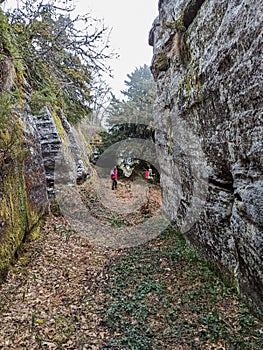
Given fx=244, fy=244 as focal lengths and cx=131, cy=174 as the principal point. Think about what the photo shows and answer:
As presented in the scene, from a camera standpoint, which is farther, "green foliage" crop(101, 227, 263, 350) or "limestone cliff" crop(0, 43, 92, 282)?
"limestone cliff" crop(0, 43, 92, 282)

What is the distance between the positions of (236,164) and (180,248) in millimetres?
3122

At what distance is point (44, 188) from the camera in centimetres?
720

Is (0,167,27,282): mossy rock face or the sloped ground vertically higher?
(0,167,27,282): mossy rock face

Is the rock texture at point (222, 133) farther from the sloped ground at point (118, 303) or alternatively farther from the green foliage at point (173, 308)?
the sloped ground at point (118, 303)

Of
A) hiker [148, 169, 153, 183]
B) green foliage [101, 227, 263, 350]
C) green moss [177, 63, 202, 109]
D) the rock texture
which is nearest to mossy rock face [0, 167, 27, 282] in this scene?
green foliage [101, 227, 263, 350]

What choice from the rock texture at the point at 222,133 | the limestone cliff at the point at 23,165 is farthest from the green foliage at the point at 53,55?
the rock texture at the point at 222,133

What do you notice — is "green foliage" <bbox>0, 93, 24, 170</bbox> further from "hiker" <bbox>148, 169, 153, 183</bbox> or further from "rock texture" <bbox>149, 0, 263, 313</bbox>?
"hiker" <bbox>148, 169, 153, 183</bbox>

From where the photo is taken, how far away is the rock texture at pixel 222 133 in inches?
124

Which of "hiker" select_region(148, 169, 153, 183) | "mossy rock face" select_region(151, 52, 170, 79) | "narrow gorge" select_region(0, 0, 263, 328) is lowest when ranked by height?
"hiker" select_region(148, 169, 153, 183)

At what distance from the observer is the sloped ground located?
3232mm

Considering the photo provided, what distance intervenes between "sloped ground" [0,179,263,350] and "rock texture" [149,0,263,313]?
1.60 ft

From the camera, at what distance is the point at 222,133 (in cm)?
409

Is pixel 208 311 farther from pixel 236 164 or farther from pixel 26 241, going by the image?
pixel 26 241

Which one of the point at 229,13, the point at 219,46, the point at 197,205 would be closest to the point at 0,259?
the point at 197,205
